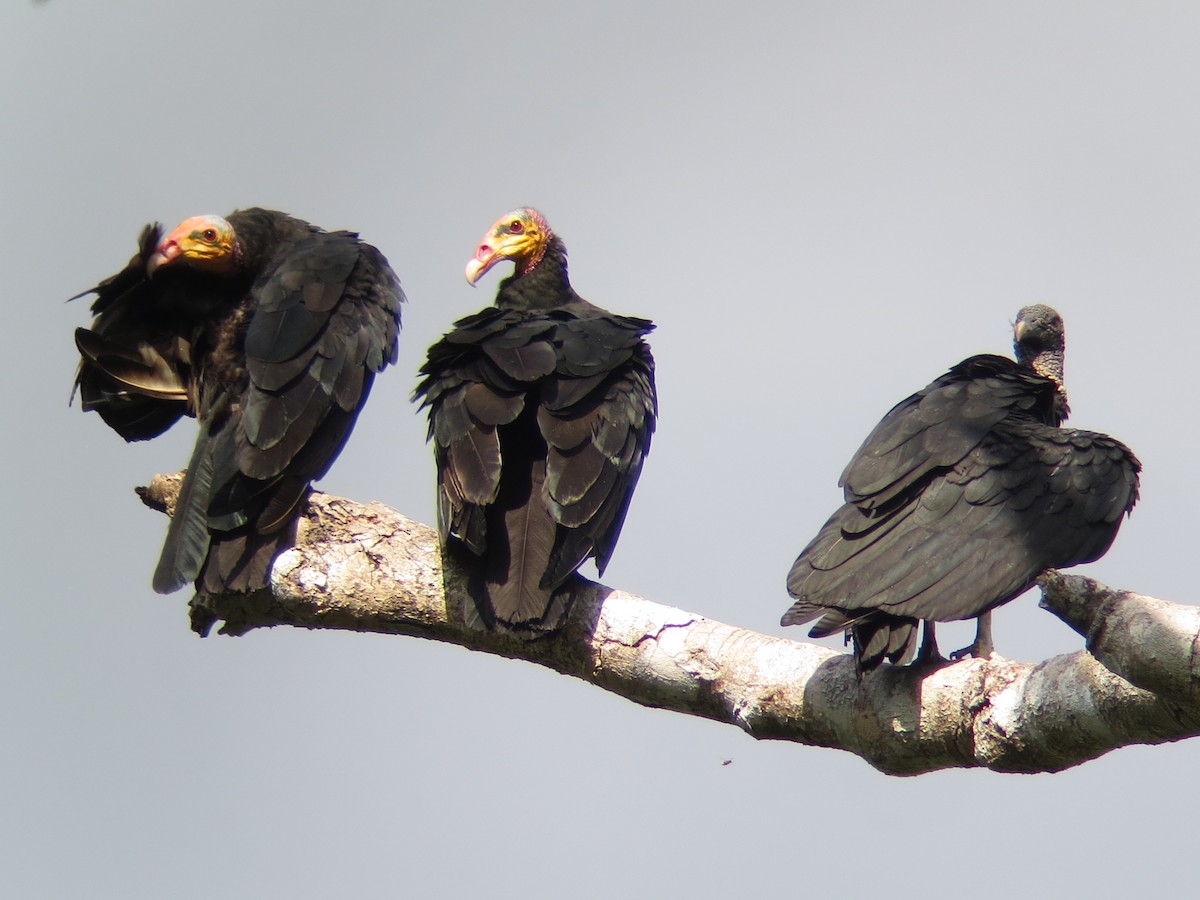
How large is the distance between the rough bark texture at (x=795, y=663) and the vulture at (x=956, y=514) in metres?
0.14

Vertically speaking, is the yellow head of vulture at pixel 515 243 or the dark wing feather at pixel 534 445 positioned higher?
the yellow head of vulture at pixel 515 243

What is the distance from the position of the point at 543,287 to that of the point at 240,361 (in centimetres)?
130

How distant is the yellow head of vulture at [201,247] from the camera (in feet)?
17.4

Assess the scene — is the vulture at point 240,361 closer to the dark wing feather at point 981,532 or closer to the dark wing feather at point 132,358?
the dark wing feather at point 132,358

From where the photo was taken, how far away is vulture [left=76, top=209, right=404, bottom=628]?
414 cm

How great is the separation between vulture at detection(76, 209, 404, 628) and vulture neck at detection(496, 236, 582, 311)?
65 cm

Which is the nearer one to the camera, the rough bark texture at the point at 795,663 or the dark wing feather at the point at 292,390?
the rough bark texture at the point at 795,663

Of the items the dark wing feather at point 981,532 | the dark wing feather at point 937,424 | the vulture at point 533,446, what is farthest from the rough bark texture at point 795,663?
the dark wing feather at point 937,424

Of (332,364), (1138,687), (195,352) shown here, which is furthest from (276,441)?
(1138,687)

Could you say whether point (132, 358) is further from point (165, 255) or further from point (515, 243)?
point (515, 243)

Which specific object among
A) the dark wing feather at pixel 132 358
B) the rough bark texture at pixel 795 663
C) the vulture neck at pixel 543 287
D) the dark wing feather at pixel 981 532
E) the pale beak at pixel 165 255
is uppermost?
the vulture neck at pixel 543 287

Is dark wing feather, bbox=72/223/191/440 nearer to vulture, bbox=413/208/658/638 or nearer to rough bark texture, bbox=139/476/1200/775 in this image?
rough bark texture, bbox=139/476/1200/775

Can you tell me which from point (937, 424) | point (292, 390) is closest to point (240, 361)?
point (292, 390)

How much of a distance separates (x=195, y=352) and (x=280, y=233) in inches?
30.5
